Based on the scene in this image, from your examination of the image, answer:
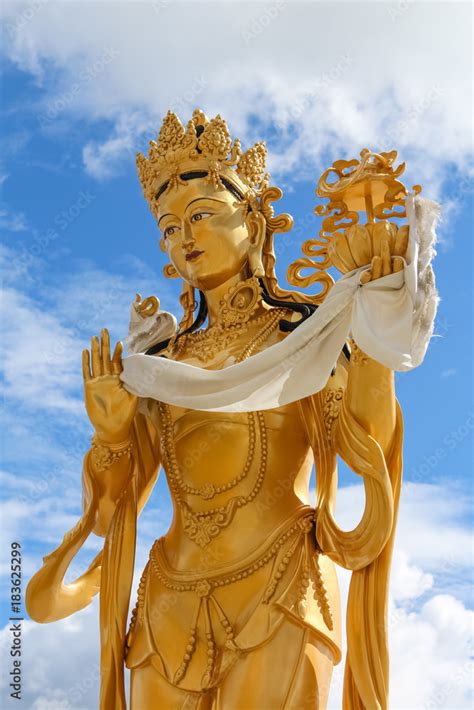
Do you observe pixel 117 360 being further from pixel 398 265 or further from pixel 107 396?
pixel 398 265

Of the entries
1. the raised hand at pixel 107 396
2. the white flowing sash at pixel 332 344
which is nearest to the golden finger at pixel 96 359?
the raised hand at pixel 107 396

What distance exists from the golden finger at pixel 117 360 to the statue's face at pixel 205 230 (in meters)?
0.66

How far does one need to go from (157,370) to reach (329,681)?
1.69 metres

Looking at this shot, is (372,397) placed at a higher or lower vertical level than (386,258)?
lower

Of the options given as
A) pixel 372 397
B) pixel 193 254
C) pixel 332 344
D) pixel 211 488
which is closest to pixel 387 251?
pixel 332 344

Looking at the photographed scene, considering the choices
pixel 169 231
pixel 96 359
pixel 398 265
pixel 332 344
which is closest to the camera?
pixel 398 265

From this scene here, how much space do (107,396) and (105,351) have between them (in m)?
0.25

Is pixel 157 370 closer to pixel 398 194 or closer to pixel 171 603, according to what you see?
pixel 171 603

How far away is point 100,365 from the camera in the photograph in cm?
574

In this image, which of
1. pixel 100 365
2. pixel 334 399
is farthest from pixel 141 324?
pixel 334 399

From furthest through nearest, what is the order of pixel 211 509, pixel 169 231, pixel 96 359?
pixel 169 231, pixel 96 359, pixel 211 509

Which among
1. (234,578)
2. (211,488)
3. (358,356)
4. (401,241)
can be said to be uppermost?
(401,241)

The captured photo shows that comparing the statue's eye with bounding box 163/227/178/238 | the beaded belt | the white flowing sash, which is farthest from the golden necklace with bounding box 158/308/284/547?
the statue's eye with bounding box 163/227/178/238

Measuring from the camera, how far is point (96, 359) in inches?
227
